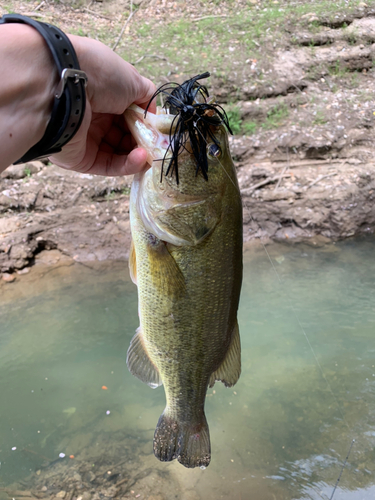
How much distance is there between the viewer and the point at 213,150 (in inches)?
58.7

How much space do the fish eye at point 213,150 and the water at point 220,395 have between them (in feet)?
9.12

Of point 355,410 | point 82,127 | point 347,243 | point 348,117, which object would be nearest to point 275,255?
point 347,243

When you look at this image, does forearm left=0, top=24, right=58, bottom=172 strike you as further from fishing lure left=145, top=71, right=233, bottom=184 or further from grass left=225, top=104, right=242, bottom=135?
grass left=225, top=104, right=242, bottom=135

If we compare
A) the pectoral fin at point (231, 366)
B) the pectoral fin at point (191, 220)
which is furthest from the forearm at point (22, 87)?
the pectoral fin at point (231, 366)

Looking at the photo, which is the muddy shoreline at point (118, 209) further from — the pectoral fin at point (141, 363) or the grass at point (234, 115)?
the pectoral fin at point (141, 363)

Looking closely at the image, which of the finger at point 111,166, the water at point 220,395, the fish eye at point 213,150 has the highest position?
the fish eye at point 213,150

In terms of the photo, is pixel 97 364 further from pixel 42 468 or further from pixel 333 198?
pixel 333 198

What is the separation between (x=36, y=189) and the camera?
5.70 meters

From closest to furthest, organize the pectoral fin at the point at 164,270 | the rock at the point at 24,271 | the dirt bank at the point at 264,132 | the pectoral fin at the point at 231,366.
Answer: the pectoral fin at the point at 164,270, the pectoral fin at the point at 231,366, the rock at the point at 24,271, the dirt bank at the point at 264,132

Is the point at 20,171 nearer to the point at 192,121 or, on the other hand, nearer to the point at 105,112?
the point at 105,112

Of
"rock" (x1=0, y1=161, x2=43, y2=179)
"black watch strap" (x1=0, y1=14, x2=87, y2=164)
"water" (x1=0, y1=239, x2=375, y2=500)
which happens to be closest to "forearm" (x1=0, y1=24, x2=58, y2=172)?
"black watch strap" (x1=0, y1=14, x2=87, y2=164)

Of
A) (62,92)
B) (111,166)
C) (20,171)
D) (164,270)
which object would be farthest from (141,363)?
(20,171)

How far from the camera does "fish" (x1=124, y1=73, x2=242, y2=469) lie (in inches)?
57.8

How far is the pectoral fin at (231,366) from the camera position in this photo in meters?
1.92
